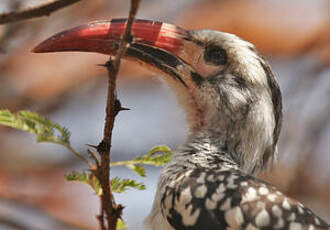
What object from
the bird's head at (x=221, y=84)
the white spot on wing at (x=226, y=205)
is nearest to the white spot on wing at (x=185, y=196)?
the white spot on wing at (x=226, y=205)

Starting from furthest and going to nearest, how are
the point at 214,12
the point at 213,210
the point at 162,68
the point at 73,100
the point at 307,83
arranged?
the point at 214,12
the point at 73,100
the point at 307,83
the point at 162,68
the point at 213,210

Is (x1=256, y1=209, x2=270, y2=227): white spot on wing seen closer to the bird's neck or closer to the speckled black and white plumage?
the speckled black and white plumage

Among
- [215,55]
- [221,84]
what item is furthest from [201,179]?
[215,55]

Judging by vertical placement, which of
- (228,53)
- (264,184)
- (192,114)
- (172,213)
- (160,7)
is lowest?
(172,213)

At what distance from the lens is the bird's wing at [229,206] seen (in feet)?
9.45

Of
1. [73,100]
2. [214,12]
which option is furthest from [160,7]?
[73,100]

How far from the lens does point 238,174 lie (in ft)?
10.3

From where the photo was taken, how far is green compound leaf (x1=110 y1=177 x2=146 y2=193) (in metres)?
2.54

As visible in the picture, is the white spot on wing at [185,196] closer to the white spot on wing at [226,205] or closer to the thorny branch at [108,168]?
the white spot on wing at [226,205]

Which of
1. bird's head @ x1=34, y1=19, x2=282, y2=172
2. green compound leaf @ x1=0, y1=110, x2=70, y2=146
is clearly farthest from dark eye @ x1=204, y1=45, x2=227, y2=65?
green compound leaf @ x1=0, y1=110, x2=70, y2=146

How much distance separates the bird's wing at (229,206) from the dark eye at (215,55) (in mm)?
807

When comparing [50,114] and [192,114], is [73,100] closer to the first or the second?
[50,114]

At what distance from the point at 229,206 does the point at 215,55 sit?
107 cm

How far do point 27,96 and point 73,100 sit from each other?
663 mm
